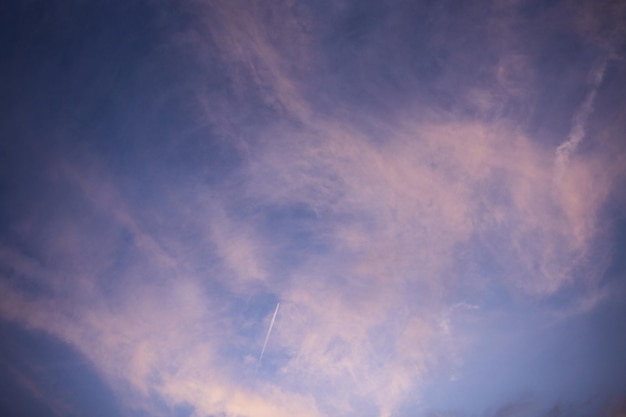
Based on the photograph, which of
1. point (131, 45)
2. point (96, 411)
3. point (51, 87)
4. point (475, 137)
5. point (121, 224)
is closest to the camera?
point (131, 45)

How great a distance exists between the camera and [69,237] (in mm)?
16672

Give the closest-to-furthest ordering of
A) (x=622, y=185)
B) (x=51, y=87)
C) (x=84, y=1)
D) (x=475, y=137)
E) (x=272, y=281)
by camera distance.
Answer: (x=84, y=1) → (x=51, y=87) → (x=475, y=137) → (x=622, y=185) → (x=272, y=281)

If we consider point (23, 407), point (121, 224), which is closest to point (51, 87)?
point (121, 224)

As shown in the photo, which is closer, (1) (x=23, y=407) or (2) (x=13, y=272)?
(2) (x=13, y=272)

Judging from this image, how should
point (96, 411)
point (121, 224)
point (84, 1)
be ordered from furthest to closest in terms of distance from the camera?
point (96, 411) < point (121, 224) < point (84, 1)

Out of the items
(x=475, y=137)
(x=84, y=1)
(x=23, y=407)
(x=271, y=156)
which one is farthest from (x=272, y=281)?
(x=23, y=407)

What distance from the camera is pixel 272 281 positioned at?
1755 centimetres

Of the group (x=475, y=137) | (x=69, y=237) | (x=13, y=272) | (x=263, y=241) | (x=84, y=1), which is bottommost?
(x=13, y=272)

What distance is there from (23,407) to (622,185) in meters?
45.3

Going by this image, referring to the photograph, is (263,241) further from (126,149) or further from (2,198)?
(2,198)

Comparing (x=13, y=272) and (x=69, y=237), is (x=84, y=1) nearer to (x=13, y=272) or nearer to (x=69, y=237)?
Answer: (x=69, y=237)

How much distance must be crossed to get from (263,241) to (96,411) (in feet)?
73.6

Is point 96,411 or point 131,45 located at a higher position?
point 131,45

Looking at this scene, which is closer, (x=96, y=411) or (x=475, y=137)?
(x=475, y=137)
